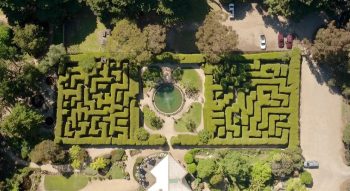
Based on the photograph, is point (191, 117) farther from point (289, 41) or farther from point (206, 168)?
point (289, 41)

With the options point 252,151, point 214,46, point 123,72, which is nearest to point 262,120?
point 252,151

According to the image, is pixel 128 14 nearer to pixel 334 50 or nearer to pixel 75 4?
pixel 75 4

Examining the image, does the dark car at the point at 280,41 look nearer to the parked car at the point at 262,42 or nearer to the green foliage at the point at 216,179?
the parked car at the point at 262,42

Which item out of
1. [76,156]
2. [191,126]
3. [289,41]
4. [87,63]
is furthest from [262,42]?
[76,156]

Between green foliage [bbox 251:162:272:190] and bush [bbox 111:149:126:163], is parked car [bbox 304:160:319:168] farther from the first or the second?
bush [bbox 111:149:126:163]

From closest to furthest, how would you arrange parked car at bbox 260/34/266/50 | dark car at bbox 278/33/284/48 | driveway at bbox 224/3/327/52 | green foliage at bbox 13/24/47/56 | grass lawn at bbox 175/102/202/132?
green foliage at bbox 13/24/47/56, dark car at bbox 278/33/284/48, parked car at bbox 260/34/266/50, driveway at bbox 224/3/327/52, grass lawn at bbox 175/102/202/132

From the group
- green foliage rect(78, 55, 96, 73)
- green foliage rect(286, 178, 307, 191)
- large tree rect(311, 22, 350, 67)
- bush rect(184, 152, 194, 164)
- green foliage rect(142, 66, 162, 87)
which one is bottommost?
green foliage rect(286, 178, 307, 191)

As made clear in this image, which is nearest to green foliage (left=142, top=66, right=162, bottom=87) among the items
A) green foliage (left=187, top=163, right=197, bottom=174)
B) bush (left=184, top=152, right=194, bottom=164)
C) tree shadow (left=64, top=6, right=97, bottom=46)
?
tree shadow (left=64, top=6, right=97, bottom=46)
